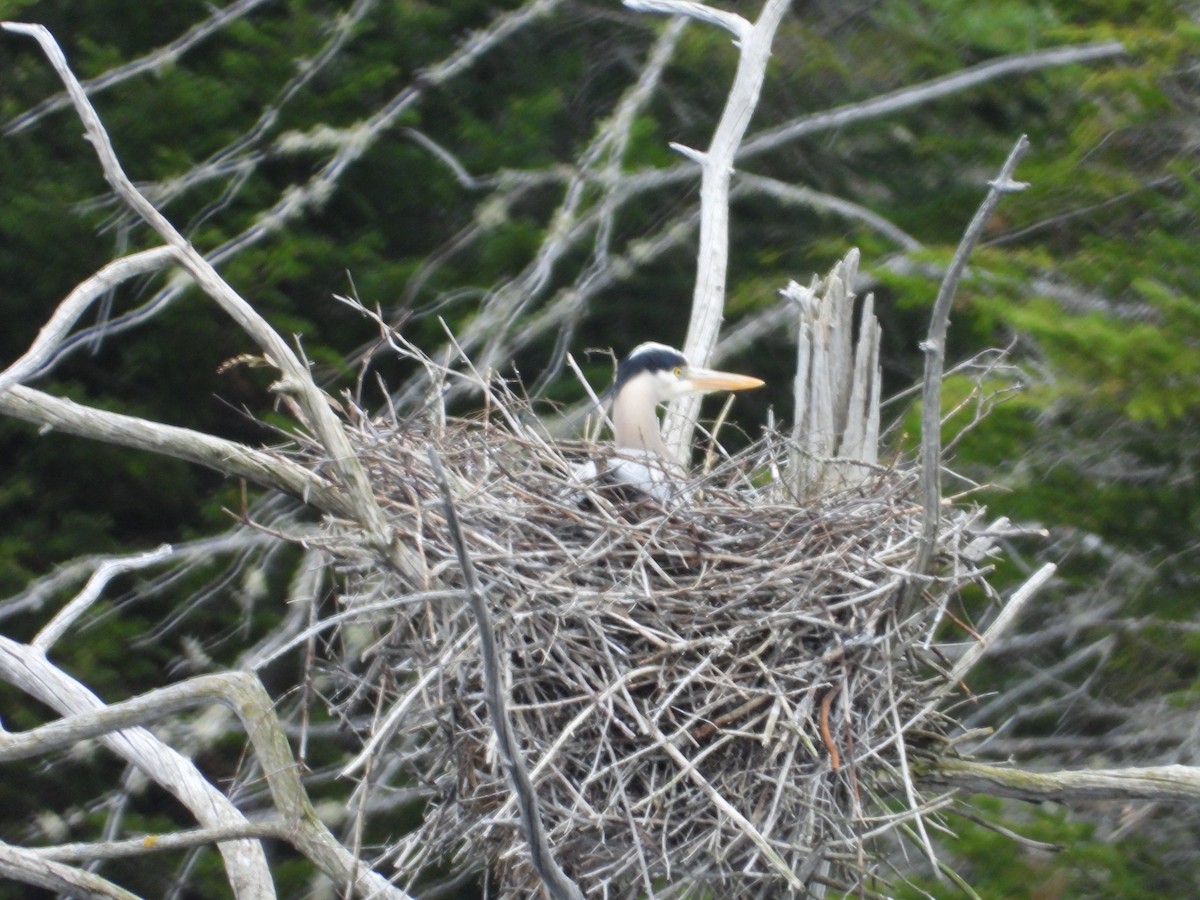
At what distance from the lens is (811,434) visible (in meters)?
4.24

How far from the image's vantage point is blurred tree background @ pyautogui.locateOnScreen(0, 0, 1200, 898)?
5.30m

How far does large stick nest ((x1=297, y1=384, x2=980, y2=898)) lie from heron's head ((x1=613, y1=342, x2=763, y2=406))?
99cm

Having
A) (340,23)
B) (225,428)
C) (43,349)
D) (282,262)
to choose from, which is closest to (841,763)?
(43,349)

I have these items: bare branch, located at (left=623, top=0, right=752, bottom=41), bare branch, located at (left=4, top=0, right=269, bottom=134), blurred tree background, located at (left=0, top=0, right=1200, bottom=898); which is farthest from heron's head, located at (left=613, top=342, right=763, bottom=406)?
bare branch, located at (left=4, top=0, right=269, bottom=134)

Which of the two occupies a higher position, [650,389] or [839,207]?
[650,389]

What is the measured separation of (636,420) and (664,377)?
0.71 feet

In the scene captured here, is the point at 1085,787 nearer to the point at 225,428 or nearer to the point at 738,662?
the point at 738,662

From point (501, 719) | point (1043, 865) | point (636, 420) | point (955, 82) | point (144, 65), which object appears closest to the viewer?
point (501, 719)

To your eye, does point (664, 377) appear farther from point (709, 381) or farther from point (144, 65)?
point (144, 65)

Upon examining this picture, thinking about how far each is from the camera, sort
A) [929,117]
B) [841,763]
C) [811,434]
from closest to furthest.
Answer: [841,763] → [811,434] → [929,117]

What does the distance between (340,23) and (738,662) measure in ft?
13.1

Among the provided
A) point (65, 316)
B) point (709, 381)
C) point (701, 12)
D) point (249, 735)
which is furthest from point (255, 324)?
point (701, 12)

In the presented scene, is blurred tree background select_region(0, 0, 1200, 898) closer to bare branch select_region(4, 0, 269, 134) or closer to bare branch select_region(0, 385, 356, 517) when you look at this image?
bare branch select_region(4, 0, 269, 134)

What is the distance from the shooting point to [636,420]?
14.8ft
